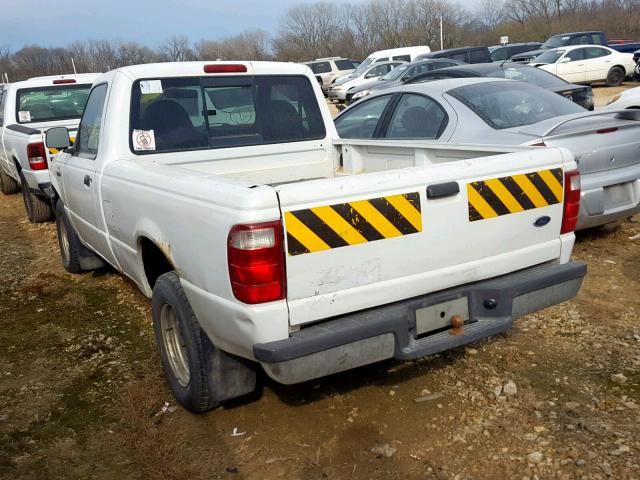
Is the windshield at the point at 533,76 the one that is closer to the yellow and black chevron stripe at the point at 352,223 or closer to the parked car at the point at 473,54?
the yellow and black chevron stripe at the point at 352,223

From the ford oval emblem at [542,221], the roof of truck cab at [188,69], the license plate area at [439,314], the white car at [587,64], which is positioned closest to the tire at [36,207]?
the roof of truck cab at [188,69]

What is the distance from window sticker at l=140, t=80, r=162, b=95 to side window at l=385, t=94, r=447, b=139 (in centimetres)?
287

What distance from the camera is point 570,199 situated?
3.40 meters

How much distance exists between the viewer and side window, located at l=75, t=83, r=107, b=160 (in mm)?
4566

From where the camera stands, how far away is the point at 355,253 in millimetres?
2814

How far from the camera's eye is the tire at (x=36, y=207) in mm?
8867

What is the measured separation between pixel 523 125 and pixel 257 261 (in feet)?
13.5

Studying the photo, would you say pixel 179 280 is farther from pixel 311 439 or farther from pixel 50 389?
pixel 50 389

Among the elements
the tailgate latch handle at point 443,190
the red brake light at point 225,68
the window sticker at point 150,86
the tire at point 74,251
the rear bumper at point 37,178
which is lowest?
the tire at point 74,251

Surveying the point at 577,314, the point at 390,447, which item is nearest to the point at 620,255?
the point at 577,314

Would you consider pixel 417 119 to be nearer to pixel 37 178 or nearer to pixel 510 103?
pixel 510 103

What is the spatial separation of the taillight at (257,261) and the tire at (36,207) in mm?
7115

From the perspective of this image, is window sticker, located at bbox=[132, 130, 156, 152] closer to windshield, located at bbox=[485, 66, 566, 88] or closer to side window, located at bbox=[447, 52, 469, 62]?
windshield, located at bbox=[485, 66, 566, 88]

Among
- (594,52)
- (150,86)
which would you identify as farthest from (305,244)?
(594,52)
